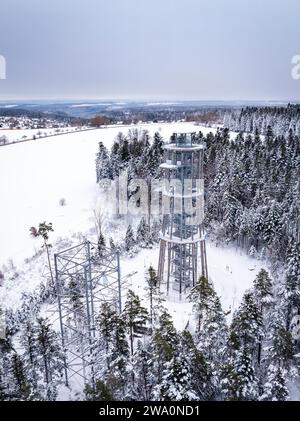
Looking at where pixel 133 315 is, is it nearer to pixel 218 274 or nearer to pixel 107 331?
pixel 107 331

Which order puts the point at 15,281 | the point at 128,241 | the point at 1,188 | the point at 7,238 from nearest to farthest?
1. the point at 15,281
2. the point at 128,241
3. the point at 7,238
4. the point at 1,188

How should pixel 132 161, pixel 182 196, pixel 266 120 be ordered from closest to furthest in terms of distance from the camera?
1. pixel 182 196
2. pixel 132 161
3. pixel 266 120

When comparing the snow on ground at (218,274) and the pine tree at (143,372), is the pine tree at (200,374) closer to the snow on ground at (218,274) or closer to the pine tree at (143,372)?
the pine tree at (143,372)

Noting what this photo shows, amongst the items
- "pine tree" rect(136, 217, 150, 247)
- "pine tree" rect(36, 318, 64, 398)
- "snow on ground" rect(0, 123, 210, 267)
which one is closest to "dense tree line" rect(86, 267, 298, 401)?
"pine tree" rect(36, 318, 64, 398)

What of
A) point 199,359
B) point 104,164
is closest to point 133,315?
point 199,359

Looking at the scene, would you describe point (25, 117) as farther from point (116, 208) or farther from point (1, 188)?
point (116, 208)

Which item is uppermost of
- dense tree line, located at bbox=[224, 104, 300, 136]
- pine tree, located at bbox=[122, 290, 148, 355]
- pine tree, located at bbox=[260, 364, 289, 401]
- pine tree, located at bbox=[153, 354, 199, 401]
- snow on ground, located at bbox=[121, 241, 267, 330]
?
dense tree line, located at bbox=[224, 104, 300, 136]

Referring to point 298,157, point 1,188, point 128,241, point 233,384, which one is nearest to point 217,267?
point 128,241

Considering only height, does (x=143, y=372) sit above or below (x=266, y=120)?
below

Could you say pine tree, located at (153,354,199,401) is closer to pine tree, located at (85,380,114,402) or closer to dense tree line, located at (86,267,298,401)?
dense tree line, located at (86,267,298,401)
